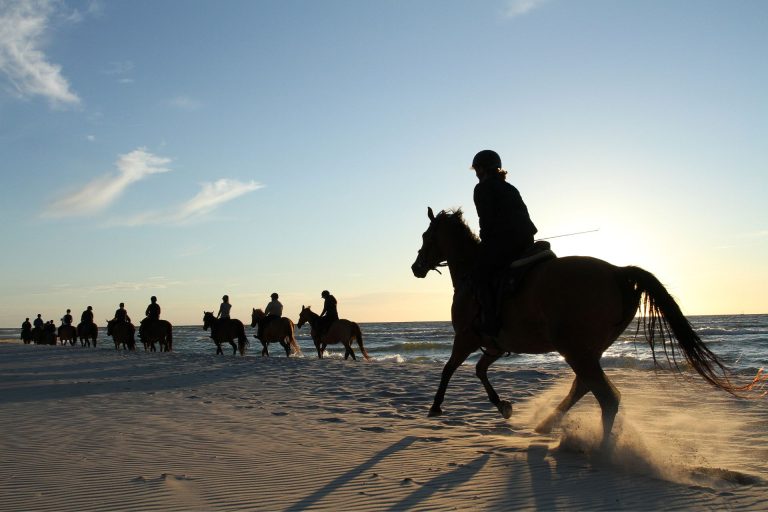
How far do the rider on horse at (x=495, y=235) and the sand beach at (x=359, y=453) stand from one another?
53.5 inches

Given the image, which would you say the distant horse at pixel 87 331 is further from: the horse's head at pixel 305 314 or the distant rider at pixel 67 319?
the horse's head at pixel 305 314

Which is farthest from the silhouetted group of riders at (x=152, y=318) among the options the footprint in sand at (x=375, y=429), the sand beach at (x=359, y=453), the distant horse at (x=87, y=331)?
the footprint in sand at (x=375, y=429)

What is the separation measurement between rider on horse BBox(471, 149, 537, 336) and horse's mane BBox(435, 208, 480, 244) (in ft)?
2.68

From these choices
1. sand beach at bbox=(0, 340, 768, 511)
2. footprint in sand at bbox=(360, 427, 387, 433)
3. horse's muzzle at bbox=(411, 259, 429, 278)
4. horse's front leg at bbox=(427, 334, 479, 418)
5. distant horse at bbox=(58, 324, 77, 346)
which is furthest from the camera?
distant horse at bbox=(58, 324, 77, 346)

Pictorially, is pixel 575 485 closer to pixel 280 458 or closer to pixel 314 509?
pixel 314 509

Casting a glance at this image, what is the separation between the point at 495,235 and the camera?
22.4 feet

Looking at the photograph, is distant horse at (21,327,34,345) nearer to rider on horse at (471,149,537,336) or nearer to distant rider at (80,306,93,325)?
distant rider at (80,306,93,325)

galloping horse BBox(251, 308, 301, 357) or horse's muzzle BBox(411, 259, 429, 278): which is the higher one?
horse's muzzle BBox(411, 259, 429, 278)

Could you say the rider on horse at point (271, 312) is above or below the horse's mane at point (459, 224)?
below

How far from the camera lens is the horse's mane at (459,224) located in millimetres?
7906

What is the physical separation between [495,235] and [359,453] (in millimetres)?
2657

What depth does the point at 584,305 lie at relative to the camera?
573 centimetres

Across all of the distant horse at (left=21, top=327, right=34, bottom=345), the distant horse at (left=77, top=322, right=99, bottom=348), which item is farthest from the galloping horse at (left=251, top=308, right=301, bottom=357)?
the distant horse at (left=21, top=327, right=34, bottom=345)

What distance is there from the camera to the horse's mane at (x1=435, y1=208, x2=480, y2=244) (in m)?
7.91
